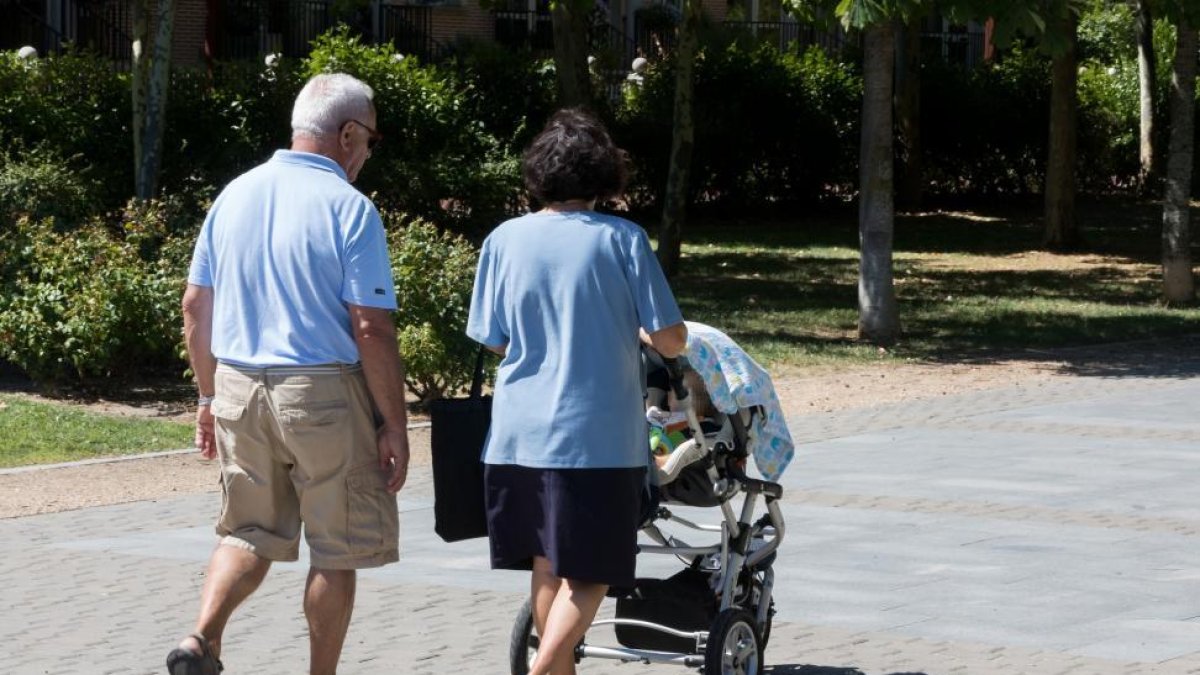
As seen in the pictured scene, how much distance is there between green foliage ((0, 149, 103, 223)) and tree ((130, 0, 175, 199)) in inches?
20.8

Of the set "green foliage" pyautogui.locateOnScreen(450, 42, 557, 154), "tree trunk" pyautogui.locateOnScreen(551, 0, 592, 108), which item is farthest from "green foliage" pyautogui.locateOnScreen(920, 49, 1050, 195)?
"tree trunk" pyautogui.locateOnScreen(551, 0, 592, 108)

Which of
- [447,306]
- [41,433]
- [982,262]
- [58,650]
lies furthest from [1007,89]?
[58,650]

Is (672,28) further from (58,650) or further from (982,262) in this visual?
(58,650)

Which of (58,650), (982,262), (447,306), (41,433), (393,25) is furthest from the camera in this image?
(393,25)

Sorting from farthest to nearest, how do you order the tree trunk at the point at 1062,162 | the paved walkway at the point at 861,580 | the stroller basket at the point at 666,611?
the tree trunk at the point at 1062,162, the paved walkway at the point at 861,580, the stroller basket at the point at 666,611

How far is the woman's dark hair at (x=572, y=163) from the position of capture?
482 centimetres

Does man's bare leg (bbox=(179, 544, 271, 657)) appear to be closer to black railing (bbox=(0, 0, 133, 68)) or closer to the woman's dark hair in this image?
the woman's dark hair

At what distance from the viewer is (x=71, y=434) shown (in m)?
10.7

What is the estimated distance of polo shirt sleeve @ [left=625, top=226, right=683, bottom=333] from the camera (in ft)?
15.5

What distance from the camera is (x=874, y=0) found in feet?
42.1

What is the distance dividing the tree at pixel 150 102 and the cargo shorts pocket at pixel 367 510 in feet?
36.9

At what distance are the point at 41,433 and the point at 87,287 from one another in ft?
5.21

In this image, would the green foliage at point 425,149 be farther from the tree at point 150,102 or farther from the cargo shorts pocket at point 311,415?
the cargo shorts pocket at point 311,415

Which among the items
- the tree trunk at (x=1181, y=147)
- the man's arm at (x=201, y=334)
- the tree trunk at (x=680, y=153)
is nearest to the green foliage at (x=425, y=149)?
the tree trunk at (x=680, y=153)
